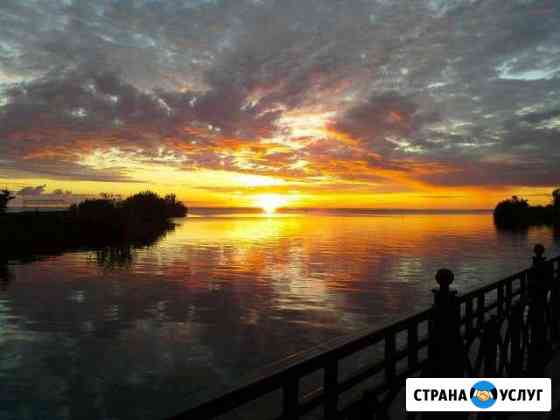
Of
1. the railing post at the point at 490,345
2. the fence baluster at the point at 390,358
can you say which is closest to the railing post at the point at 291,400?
the fence baluster at the point at 390,358

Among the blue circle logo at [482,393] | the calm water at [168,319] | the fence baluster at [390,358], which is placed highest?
the fence baluster at [390,358]

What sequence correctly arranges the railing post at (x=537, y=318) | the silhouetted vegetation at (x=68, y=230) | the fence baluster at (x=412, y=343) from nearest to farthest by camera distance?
1. the fence baluster at (x=412, y=343)
2. the railing post at (x=537, y=318)
3. the silhouetted vegetation at (x=68, y=230)

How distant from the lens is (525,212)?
500 feet

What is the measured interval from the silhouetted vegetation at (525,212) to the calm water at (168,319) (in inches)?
4941

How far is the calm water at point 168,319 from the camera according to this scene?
37.7 ft

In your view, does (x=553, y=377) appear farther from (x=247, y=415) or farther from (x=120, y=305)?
(x=120, y=305)

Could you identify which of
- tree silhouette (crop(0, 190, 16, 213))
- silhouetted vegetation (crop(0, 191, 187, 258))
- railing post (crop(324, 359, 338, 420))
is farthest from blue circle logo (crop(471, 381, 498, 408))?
tree silhouette (crop(0, 190, 16, 213))

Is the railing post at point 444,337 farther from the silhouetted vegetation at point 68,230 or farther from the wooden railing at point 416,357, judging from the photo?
the silhouetted vegetation at point 68,230

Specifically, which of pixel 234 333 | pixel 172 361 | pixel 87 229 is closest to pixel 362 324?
pixel 234 333

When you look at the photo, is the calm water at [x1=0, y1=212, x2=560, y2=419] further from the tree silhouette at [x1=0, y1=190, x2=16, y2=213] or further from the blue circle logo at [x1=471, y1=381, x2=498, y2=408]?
the tree silhouette at [x1=0, y1=190, x2=16, y2=213]

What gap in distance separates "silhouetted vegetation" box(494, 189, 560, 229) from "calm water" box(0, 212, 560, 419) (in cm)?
12549

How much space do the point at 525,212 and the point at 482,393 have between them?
168948 millimetres

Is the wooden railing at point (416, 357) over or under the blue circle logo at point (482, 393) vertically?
over

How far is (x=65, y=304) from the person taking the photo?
72.4 ft
